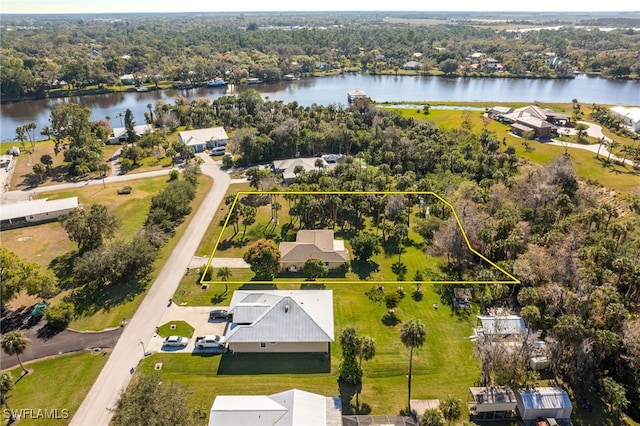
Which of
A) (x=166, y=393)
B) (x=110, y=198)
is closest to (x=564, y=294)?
(x=166, y=393)

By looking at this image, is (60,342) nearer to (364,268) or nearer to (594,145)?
(364,268)

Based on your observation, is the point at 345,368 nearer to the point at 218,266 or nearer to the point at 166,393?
the point at 166,393

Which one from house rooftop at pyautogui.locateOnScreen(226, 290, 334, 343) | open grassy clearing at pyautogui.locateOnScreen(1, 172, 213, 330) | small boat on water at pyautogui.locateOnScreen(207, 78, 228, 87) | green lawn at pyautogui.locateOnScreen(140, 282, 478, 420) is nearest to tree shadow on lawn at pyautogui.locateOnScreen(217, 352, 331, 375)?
green lawn at pyautogui.locateOnScreen(140, 282, 478, 420)

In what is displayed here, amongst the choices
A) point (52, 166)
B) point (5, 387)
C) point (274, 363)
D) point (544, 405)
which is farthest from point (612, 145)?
point (52, 166)

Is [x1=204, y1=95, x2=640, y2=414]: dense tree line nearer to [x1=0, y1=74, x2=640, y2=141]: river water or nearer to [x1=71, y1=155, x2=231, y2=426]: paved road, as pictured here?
[x1=71, y1=155, x2=231, y2=426]: paved road

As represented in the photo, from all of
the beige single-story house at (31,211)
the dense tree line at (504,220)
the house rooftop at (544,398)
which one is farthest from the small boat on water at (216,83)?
the house rooftop at (544,398)
